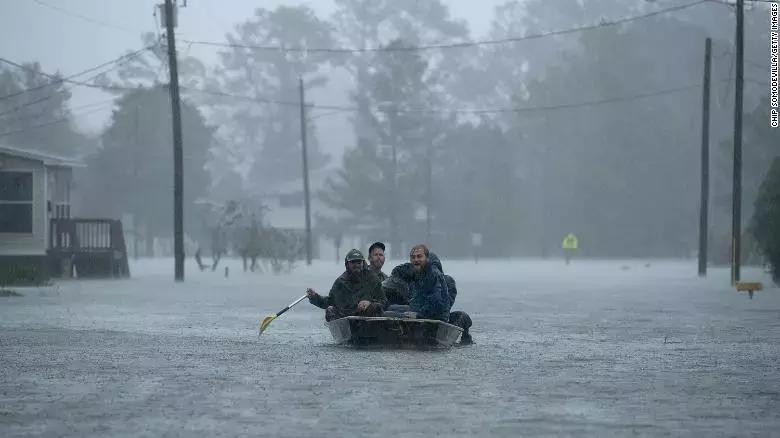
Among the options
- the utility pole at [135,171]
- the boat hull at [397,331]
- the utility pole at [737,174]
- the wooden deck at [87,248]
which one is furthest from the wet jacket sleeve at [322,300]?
the utility pole at [135,171]

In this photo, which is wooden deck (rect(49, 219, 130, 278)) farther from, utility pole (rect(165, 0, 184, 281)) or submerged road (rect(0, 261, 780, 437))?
submerged road (rect(0, 261, 780, 437))

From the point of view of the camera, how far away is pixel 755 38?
116188 mm

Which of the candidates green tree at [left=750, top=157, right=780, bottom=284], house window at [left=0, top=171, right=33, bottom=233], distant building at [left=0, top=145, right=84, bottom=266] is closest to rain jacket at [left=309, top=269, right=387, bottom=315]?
green tree at [left=750, top=157, right=780, bottom=284]

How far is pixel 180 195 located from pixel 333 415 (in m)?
39.3

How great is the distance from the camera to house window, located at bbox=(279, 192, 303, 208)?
12888 cm

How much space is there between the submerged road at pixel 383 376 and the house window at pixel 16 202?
18.9 meters

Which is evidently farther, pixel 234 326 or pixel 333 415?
pixel 234 326

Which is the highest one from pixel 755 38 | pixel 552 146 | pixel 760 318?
pixel 755 38

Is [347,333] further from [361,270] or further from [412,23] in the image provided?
[412,23]

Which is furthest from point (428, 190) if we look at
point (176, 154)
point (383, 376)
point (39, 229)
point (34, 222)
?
point (383, 376)

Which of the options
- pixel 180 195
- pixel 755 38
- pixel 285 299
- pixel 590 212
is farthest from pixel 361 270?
pixel 755 38

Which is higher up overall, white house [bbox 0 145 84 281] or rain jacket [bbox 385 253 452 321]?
white house [bbox 0 145 84 281]

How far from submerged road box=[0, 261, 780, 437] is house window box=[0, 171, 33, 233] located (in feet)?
61.9

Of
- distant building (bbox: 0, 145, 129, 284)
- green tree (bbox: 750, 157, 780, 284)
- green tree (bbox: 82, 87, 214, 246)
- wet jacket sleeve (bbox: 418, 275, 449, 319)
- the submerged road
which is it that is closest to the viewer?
the submerged road
